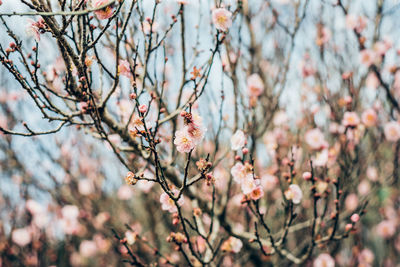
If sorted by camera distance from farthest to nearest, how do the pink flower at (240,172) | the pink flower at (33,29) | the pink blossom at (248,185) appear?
the pink flower at (240,172)
the pink blossom at (248,185)
the pink flower at (33,29)

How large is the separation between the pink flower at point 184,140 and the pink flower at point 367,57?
3.17 meters

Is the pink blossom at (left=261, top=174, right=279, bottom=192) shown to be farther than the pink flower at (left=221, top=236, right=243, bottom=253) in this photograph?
Yes

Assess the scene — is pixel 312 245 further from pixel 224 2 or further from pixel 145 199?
pixel 145 199

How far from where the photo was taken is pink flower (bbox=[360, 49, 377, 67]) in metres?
3.74

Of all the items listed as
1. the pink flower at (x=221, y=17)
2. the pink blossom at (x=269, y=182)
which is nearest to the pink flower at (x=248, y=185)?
the pink flower at (x=221, y=17)

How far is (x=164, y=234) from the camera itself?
4422 millimetres

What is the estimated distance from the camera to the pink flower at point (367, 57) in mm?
3742

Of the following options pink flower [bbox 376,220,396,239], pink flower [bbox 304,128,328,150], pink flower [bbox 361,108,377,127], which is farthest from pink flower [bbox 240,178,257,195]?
pink flower [bbox 376,220,396,239]

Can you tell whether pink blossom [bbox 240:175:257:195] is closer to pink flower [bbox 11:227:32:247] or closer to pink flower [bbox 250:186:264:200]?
pink flower [bbox 250:186:264:200]

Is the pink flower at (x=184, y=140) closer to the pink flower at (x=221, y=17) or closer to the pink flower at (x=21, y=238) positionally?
the pink flower at (x=221, y=17)

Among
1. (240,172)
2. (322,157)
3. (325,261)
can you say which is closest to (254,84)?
(322,157)

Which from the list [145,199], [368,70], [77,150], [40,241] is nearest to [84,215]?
[40,241]

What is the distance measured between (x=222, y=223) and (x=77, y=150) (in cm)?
354

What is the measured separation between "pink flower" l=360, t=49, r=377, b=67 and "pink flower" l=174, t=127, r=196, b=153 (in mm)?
3165
